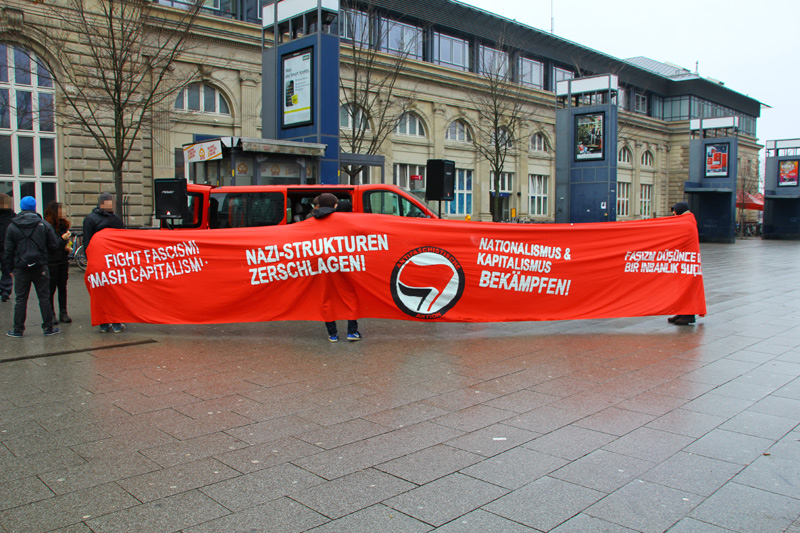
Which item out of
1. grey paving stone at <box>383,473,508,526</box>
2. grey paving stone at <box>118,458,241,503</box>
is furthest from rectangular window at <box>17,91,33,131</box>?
grey paving stone at <box>383,473,508,526</box>

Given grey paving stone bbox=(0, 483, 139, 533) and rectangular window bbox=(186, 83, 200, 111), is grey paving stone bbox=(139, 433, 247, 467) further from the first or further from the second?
rectangular window bbox=(186, 83, 200, 111)

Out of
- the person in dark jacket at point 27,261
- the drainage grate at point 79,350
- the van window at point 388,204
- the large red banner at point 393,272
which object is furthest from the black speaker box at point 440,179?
the person in dark jacket at point 27,261

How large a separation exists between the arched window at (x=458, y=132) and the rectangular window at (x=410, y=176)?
3.43m

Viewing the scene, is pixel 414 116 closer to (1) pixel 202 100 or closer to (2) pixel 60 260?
(1) pixel 202 100

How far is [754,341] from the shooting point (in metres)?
8.66

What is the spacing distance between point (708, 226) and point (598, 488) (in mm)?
46694

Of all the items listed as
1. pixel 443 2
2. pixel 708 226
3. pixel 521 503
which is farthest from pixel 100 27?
pixel 708 226

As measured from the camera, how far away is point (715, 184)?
151 ft

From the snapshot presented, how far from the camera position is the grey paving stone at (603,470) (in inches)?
161

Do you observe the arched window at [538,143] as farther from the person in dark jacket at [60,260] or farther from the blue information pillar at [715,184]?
the person in dark jacket at [60,260]

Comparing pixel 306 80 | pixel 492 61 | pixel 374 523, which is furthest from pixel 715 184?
pixel 374 523

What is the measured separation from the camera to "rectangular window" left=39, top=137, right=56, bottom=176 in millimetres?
23688

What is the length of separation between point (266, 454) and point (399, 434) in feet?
3.27

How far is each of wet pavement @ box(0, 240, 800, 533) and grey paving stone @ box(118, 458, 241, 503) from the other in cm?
2
